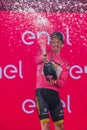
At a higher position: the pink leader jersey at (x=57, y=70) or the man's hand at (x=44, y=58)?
the man's hand at (x=44, y=58)

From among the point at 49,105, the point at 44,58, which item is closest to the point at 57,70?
the point at 44,58

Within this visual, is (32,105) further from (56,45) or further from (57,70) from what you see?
(56,45)

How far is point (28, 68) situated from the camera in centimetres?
264

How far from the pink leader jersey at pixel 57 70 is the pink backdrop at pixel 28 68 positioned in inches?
1.2

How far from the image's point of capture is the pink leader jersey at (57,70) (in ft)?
8.67

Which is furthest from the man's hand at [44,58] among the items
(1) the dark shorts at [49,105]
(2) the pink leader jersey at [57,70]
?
(1) the dark shorts at [49,105]

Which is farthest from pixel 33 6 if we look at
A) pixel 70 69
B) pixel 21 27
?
pixel 70 69

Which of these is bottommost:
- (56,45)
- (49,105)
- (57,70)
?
(49,105)

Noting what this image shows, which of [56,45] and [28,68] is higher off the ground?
[56,45]

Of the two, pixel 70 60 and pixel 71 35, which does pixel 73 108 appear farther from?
pixel 71 35

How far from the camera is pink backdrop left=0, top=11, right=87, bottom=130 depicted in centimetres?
263

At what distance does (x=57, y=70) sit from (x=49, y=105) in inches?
9.7

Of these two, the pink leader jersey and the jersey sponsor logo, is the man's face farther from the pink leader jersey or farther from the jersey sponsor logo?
the jersey sponsor logo

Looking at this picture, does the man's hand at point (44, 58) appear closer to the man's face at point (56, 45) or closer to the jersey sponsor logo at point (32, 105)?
the man's face at point (56, 45)
